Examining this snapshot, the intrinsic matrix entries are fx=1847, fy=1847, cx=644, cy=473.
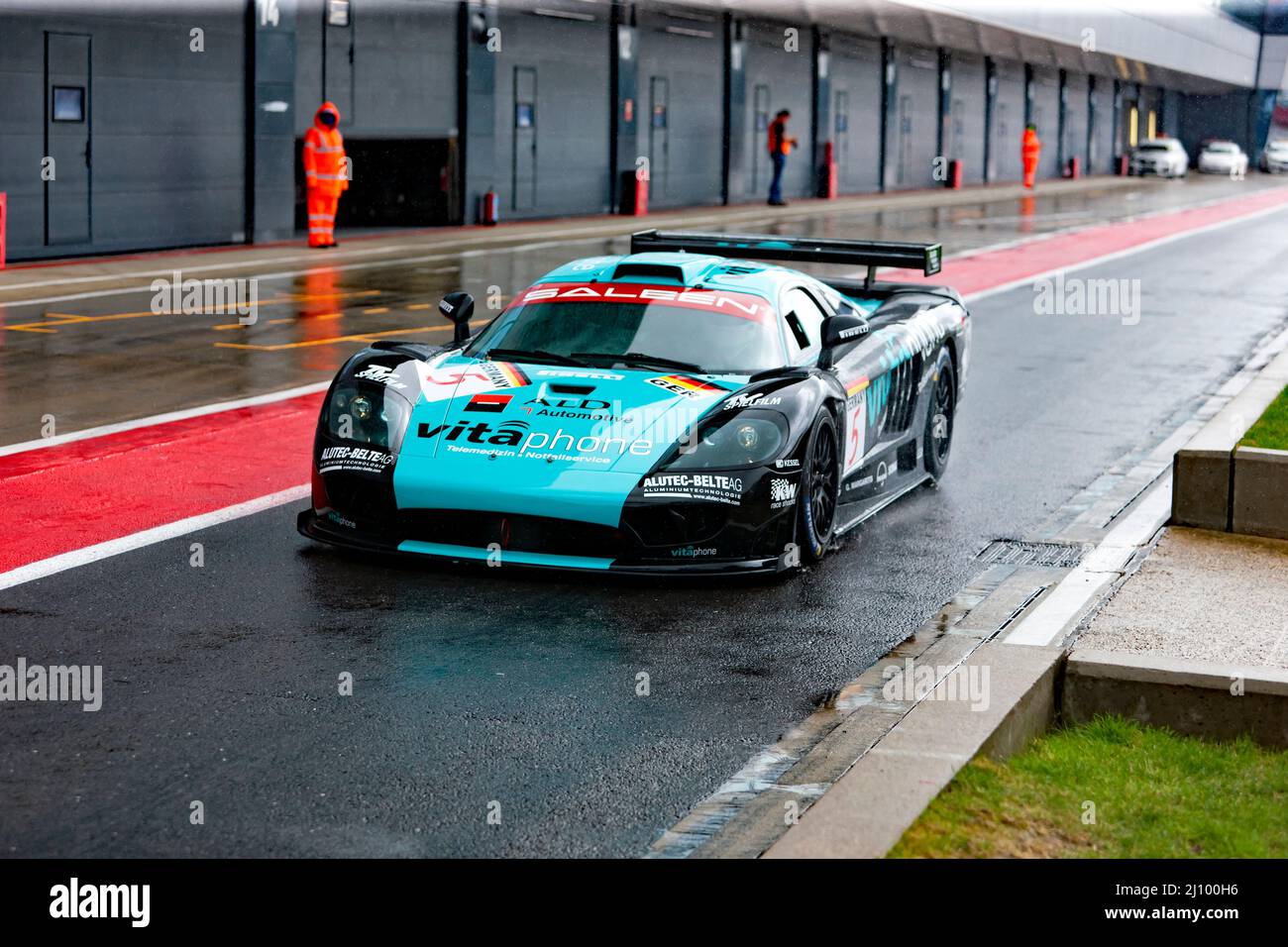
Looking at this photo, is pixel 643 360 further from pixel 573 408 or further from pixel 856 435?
pixel 856 435

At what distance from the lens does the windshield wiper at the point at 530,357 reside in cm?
841

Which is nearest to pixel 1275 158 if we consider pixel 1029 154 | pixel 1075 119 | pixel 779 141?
pixel 1075 119

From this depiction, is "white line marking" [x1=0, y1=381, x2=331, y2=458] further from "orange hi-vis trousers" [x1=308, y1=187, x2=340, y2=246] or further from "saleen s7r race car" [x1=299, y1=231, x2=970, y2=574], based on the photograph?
"orange hi-vis trousers" [x1=308, y1=187, x2=340, y2=246]

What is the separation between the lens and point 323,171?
80.0ft

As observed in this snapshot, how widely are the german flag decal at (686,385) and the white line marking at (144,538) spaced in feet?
7.33

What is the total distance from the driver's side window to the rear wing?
74 centimetres

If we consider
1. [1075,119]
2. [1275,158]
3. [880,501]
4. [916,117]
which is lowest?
[880,501]

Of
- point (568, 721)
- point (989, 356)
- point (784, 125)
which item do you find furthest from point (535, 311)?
point (784, 125)

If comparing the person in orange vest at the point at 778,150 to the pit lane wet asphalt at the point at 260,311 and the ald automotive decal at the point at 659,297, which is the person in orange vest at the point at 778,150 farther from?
the ald automotive decal at the point at 659,297

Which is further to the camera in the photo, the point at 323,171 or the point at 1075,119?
the point at 1075,119

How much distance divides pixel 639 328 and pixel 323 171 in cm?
1667

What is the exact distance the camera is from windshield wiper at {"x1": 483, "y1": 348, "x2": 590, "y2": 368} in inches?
331
